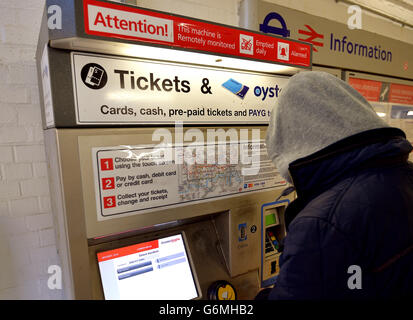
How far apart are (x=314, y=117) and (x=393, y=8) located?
3.85 m

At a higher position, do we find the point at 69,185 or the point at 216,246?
the point at 69,185

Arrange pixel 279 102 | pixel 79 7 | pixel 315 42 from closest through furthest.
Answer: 1. pixel 79 7
2. pixel 279 102
3. pixel 315 42

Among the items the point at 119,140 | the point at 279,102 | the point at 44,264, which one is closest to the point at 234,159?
the point at 279,102

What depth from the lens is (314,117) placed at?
830mm

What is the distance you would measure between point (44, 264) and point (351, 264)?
6.05 ft

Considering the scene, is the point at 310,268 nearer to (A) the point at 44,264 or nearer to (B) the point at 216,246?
(B) the point at 216,246

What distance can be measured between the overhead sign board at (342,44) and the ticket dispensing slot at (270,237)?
5.17ft

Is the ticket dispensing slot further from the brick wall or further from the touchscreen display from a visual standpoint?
the brick wall

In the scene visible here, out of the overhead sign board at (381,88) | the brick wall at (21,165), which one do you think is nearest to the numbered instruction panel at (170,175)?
the brick wall at (21,165)

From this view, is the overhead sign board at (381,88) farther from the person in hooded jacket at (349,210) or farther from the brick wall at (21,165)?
the brick wall at (21,165)

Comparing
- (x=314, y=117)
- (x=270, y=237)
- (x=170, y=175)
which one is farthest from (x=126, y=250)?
(x=314, y=117)

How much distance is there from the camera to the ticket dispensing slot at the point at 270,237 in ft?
4.87

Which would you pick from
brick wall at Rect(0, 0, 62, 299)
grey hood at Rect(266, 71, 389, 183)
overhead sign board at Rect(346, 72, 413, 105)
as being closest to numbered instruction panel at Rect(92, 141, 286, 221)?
grey hood at Rect(266, 71, 389, 183)

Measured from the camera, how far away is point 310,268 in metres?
0.72
